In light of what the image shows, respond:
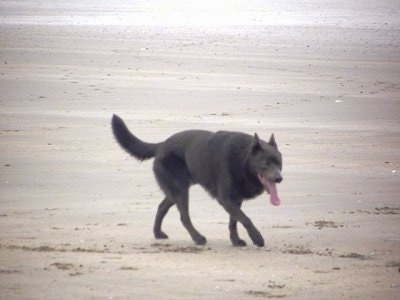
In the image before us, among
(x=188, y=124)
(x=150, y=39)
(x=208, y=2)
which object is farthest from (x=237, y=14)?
(x=188, y=124)

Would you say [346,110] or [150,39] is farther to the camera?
[150,39]

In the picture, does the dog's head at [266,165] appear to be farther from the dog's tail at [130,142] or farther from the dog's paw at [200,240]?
the dog's tail at [130,142]

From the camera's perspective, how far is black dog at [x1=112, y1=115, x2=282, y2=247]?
9648mm

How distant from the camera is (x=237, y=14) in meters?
46.5

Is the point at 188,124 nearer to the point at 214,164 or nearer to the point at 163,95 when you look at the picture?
the point at 163,95

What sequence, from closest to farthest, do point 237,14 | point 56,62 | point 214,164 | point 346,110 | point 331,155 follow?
point 214,164, point 331,155, point 346,110, point 56,62, point 237,14

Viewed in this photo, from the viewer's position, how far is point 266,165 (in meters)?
9.59

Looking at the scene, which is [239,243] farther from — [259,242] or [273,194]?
[273,194]

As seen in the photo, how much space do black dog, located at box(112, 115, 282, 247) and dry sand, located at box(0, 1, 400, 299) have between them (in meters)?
Result: 0.23

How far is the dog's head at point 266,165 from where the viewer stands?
31.4ft

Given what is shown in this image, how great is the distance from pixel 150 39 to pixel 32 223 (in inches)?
865

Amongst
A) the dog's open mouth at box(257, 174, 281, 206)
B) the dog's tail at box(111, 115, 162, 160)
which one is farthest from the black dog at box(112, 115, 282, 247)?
the dog's tail at box(111, 115, 162, 160)

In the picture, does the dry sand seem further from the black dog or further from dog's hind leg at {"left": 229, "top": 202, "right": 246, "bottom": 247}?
the black dog

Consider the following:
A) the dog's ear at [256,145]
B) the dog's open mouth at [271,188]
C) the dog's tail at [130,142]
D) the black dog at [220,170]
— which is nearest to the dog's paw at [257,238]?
the black dog at [220,170]
